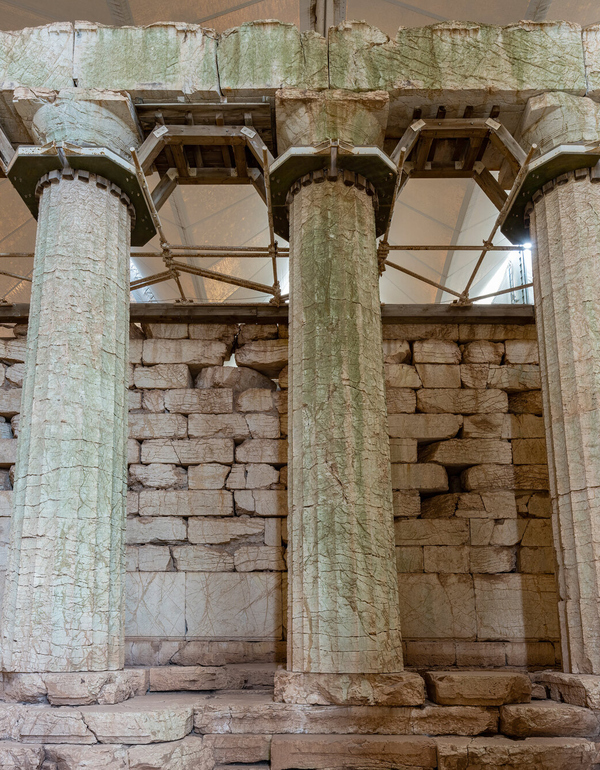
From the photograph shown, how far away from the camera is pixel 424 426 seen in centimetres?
985

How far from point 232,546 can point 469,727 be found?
12.4 ft

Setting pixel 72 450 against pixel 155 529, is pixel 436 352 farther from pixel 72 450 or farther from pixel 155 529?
pixel 72 450

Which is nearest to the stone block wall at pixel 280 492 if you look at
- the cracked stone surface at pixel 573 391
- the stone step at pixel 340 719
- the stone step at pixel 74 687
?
the stone step at pixel 74 687

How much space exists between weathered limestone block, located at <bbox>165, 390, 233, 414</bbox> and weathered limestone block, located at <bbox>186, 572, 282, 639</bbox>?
2.12 metres

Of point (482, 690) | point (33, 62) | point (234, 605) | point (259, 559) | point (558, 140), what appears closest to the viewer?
point (482, 690)

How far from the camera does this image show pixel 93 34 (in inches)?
332

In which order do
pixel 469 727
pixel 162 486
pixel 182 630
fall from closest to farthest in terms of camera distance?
pixel 469 727, pixel 182 630, pixel 162 486

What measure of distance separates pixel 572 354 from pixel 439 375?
294cm

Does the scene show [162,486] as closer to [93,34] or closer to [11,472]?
[11,472]

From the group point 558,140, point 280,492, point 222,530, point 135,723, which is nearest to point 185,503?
point 222,530

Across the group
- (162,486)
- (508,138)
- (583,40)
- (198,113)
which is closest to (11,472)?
(162,486)

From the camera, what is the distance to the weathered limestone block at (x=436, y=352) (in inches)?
403

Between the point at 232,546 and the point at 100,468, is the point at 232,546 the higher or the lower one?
the lower one

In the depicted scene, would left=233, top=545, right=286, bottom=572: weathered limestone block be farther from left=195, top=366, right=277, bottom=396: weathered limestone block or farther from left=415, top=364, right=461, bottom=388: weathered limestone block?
left=415, top=364, right=461, bottom=388: weathered limestone block
